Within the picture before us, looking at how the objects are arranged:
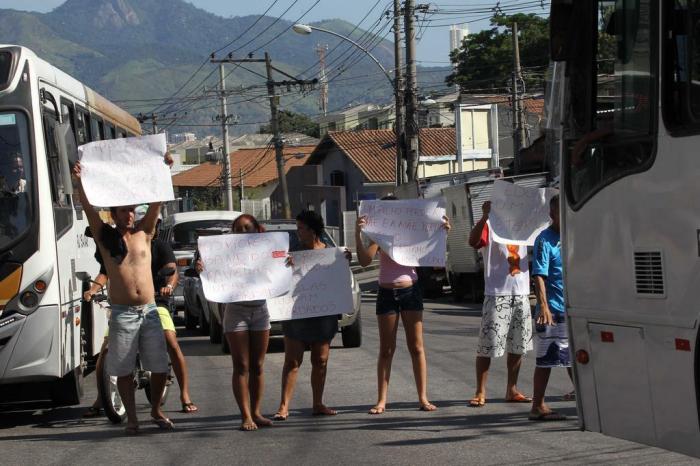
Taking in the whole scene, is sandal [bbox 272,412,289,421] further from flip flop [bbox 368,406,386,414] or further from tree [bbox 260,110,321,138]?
tree [bbox 260,110,321,138]

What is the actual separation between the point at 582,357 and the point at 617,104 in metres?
1.48

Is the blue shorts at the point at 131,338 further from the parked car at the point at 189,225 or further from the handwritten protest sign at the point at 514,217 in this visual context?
the parked car at the point at 189,225

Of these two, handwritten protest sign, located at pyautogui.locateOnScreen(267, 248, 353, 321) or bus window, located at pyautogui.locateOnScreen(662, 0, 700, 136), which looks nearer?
bus window, located at pyautogui.locateOnScreen(662, 0, 700, 136)

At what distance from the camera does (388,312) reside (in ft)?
35.7

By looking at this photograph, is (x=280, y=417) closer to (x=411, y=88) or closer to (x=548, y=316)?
(x=548, y=316)

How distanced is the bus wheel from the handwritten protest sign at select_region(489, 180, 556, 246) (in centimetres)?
407

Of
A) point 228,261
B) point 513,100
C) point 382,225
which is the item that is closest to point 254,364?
point 228,261

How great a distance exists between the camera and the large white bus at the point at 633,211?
632cm

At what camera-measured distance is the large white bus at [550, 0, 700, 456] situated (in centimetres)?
632

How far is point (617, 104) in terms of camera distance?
23.1ft

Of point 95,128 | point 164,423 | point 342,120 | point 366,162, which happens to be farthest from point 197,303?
point 342,120

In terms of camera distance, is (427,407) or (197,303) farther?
(197,303)

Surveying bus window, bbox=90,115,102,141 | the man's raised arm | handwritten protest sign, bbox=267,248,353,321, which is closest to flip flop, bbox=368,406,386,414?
handwritten protest sign, bbox=267,248,353,321

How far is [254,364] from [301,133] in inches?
4289
